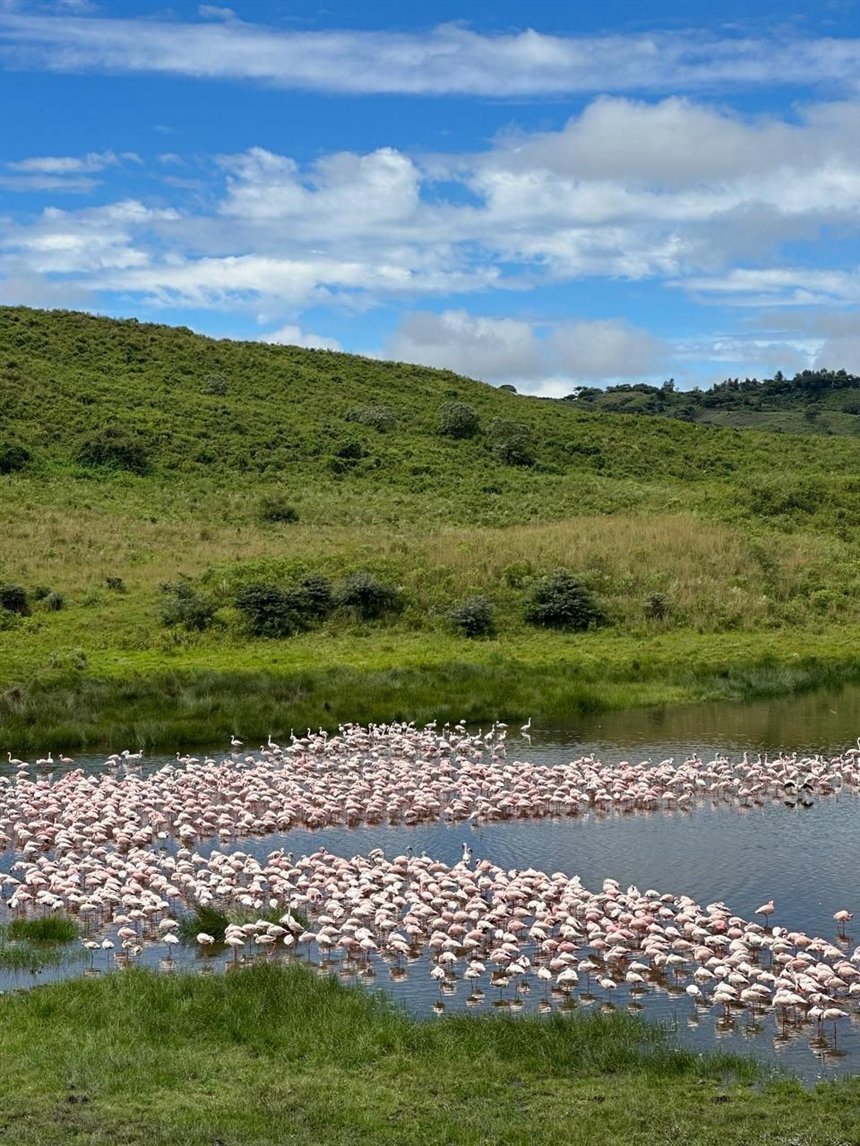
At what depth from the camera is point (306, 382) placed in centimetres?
9369

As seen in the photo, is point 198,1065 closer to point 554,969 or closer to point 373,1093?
point 373,1093

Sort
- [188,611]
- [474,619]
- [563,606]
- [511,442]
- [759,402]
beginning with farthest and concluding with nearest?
[759,402] < [511,442] < [563,606] < [474,619] < [188,611]

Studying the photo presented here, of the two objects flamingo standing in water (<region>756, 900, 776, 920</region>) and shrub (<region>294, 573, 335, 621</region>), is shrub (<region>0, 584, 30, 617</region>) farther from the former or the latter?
flamingo standing in water (<region>756, 900, 776, 920</region>)

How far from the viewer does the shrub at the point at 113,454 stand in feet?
236

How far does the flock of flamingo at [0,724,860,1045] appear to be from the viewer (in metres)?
16.3

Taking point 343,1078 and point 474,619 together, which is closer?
point 343,1078

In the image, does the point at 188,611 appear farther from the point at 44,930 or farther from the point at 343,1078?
the point at 343,1078

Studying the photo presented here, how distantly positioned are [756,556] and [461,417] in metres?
38.3

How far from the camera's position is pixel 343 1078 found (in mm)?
13086

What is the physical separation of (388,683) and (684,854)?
15.0 meters

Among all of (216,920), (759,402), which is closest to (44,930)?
(216,920)

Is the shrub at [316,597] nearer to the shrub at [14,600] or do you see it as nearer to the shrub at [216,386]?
the shrub at [14,600]

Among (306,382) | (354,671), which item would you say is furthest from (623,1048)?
(306,382)

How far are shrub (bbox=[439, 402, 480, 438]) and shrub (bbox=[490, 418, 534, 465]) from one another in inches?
50.0
